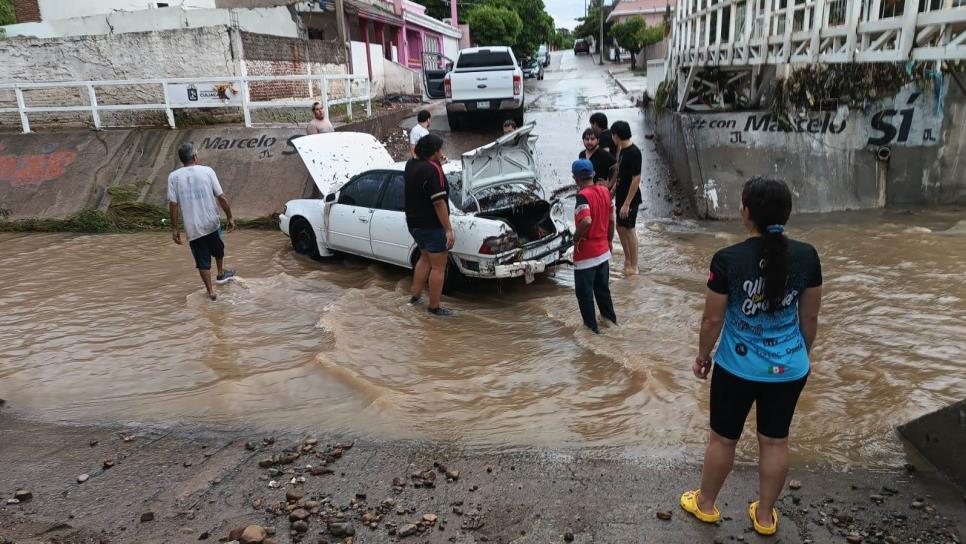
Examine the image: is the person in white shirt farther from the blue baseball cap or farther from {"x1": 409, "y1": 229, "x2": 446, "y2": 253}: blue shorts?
the blue baseball cap

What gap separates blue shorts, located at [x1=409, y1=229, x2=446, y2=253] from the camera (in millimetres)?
6684

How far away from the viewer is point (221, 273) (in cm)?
788

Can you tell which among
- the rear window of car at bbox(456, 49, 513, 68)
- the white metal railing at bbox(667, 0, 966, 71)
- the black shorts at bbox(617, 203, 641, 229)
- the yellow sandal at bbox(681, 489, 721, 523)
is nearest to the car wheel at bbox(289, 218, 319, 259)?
the black shorts at bbox(617, 203, 641, 229)

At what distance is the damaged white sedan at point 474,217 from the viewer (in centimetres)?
692

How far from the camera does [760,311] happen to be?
2951 millimetres

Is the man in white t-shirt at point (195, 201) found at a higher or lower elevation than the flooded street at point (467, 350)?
higher

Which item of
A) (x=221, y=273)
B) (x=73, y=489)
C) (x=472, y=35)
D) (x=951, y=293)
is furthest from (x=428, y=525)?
(x=472, y=35)

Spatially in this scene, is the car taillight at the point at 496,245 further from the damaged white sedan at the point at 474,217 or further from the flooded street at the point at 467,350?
the flooded street at the point at 467,350

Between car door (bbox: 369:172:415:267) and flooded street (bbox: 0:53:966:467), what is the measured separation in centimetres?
39

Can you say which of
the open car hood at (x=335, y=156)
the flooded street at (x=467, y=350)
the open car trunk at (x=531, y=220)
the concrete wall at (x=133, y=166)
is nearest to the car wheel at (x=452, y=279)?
the flooded street at (x=467, y=350)

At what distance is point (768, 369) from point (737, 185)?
8.31 meters

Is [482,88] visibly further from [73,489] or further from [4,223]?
[73,489]

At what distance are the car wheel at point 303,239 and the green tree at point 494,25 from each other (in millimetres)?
38742

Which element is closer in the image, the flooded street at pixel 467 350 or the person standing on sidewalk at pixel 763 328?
the person standing on sidewalk at pixel 763 328
